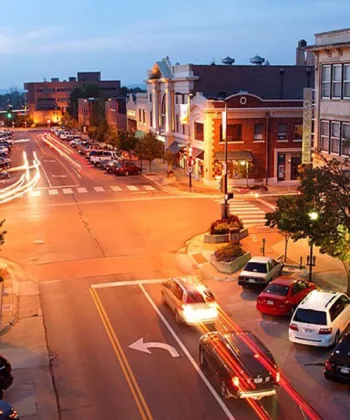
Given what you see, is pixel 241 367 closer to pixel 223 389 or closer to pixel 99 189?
pixel 223 389

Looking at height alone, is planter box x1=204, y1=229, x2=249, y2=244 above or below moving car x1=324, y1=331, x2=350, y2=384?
below

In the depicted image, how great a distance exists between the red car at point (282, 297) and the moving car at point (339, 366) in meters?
4.89

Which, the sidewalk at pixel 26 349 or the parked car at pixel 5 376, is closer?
the sidewalk at pixel 26 349

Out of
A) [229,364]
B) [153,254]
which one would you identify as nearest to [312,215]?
[229,364]

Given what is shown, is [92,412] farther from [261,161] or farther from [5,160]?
[5,160]

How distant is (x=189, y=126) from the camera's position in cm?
6047

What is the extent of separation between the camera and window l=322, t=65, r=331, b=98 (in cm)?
3350

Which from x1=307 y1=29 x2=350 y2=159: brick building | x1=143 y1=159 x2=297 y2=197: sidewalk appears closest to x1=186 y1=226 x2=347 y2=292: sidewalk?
x1=307 y1=29 x2=350 y2=159: brick building

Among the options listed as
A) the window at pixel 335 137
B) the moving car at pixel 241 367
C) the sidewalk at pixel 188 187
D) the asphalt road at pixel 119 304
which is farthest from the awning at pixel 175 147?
the moving car at pixel 241 367

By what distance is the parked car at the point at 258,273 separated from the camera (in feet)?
80.2

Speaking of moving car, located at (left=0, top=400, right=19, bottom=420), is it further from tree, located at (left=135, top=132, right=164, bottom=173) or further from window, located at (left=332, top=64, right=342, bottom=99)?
tree, located at (left=135, top=132, right=164, bottom=173)

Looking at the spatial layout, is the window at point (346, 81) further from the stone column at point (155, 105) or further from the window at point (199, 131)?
the stone column at point (155, 105)

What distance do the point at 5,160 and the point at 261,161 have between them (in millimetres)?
34042

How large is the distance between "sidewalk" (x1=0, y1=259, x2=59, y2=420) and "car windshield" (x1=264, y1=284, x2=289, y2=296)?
25.8 feet
